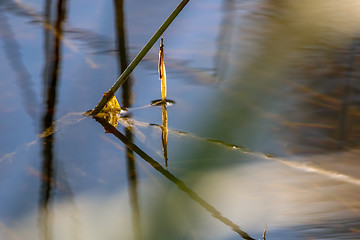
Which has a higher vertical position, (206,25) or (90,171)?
(206,25)

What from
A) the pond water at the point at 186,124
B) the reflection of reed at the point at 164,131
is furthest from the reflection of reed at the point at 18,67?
the reflection of reed at the point at 164,131

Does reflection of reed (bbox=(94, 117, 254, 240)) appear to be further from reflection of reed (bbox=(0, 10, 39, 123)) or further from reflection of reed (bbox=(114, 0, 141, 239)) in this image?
reflection of reed (bbox=(0, 10, 39, 123))

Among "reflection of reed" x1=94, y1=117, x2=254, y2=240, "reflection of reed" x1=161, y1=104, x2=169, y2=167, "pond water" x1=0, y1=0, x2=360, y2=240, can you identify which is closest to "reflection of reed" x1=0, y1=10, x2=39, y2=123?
"pond water" x1=0, y1=0, x2=360, y2=240

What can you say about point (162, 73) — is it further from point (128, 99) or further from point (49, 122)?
point (49, 122)

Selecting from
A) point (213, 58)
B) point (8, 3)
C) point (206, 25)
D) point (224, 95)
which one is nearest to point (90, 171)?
point (224, 95)

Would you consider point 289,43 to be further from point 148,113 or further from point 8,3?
point 8,3

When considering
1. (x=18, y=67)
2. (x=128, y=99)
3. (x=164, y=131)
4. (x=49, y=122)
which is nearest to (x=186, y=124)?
(x=164, y=131)
